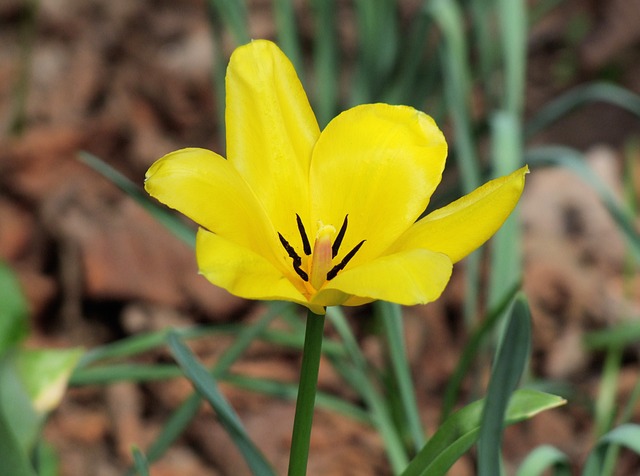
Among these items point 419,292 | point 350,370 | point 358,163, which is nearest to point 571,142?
point 350,370

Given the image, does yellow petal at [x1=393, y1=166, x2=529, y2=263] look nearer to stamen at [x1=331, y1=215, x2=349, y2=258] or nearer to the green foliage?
stamen at [x1=331, y1=215, x2=349, y2=258]

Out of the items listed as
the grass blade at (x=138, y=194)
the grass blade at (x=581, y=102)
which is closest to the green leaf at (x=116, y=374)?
the grass blade at (x=138, y=194)

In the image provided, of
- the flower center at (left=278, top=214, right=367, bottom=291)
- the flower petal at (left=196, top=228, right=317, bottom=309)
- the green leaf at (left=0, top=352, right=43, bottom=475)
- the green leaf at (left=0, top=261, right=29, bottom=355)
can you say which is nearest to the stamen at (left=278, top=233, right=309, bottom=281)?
the flower center at (left=278, top=214, right=367, bottom=291)

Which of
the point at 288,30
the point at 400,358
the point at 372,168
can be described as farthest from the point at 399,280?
the point at 288,30

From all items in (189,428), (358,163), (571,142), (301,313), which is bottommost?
(189,428)

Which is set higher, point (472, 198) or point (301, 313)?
point (472, 198)

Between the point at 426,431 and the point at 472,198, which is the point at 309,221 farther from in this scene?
the point at 426,431

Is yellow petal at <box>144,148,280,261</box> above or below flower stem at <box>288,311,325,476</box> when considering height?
above
